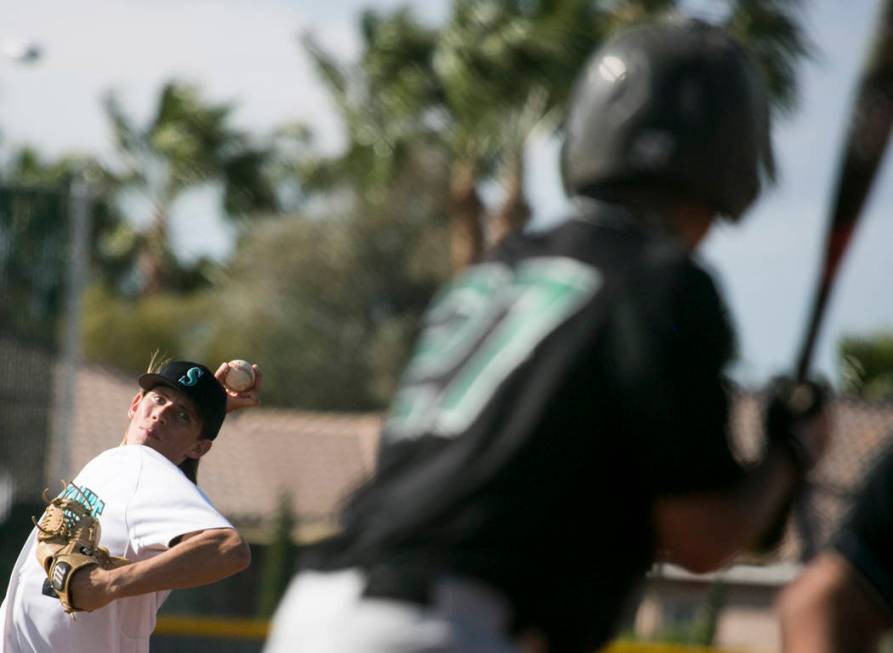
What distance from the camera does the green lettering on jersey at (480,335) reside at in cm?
286

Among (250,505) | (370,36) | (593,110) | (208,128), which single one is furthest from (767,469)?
(208,128)

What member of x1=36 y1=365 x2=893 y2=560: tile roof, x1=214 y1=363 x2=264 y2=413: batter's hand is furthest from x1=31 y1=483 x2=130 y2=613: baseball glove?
x1=36 y1=365 x2=893 y2=560: tile roof

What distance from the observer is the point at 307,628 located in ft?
9.53

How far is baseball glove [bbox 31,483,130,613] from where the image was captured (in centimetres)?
478

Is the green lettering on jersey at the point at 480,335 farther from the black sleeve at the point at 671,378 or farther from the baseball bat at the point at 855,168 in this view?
the baseball bat at the point at 855,168

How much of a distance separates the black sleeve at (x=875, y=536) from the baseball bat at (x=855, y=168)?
8.0 inches

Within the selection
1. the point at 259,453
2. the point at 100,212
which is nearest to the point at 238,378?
the point at 259,453

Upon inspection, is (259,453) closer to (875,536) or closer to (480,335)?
(875,536)

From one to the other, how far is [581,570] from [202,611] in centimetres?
1964

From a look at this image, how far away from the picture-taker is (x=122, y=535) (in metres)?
4.86

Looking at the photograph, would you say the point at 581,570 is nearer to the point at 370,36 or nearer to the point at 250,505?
the point at 370,36

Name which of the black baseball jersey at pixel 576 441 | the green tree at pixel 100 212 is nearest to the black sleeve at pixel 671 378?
the black baseball jersey at pixel 576 441

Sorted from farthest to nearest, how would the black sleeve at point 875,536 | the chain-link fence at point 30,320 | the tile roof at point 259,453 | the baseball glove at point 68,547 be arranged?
the tile roof at point 259,453 < the chain-link fence at point 30,320 < the baseball glove at point 68,547 < the black sleeve at point 875,536

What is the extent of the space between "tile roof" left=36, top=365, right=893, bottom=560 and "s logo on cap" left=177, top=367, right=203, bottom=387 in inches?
1027
